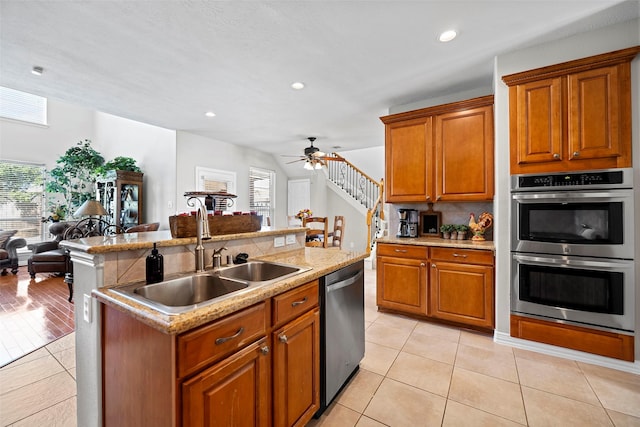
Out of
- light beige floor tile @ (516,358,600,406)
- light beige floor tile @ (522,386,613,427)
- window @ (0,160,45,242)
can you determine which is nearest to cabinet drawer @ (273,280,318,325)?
light beige floor tile @ (522,386,613,427)

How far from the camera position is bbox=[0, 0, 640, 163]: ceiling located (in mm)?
1981

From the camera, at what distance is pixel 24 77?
296 centimetres

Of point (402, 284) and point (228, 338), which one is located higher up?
point (228, 338)

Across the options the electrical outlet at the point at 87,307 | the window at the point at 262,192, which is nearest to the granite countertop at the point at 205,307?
the electrical outlet at the point at 87,307

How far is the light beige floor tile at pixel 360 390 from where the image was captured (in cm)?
181

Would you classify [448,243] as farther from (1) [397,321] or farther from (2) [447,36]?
(2) [447,36]

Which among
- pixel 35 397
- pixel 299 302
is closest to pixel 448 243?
pixel 299 302

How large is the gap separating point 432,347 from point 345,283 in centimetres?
135

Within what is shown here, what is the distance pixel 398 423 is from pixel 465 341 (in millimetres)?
1399

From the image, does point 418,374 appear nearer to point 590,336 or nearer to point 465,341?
point 465,341

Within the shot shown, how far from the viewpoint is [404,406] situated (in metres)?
1.79

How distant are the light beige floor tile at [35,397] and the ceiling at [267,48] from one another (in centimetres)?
275

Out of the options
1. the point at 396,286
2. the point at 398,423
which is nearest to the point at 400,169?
the point at 396,286

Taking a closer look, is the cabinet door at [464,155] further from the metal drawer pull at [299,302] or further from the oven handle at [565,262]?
the metal drawer pull at [299,302]
